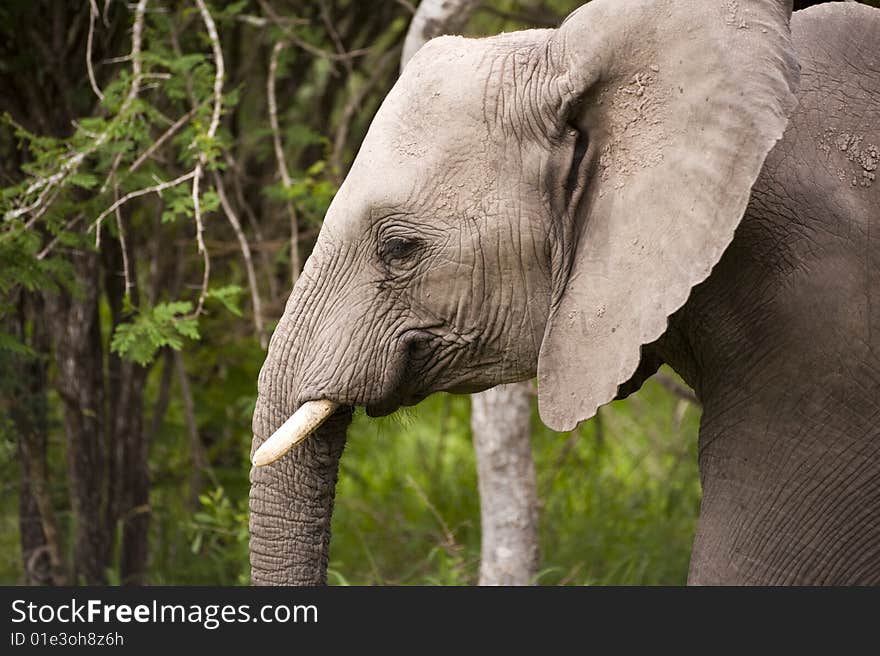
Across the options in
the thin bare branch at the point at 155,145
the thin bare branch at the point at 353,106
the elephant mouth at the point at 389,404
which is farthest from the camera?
the thin bare branch at the point at 353,106

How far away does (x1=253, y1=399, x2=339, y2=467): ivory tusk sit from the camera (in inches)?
103

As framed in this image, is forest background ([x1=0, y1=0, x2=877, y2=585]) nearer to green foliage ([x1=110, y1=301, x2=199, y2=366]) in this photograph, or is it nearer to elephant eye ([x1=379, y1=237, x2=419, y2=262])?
green foliage ([x1=110, y1=301, x2=199, y2=366])

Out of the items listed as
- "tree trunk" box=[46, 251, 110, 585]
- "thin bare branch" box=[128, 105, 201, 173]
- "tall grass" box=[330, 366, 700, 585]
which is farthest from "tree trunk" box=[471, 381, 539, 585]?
"tree trunk" box=[46, 251, 110, 585]

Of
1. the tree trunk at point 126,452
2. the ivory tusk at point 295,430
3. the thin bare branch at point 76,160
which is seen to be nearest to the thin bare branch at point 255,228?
the tree trunk at point 126,452

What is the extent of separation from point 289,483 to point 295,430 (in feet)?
0.60

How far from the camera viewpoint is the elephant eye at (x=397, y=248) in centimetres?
259

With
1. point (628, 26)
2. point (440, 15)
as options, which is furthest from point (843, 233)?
point (440, 15)

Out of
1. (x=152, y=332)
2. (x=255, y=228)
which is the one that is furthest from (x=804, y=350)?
(x=255, y=228)

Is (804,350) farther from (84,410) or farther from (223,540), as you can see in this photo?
(223,540)

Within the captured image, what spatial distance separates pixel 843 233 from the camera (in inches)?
95.0

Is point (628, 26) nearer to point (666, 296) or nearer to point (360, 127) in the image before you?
point (666, 296)

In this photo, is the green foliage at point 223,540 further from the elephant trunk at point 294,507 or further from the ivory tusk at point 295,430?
the ivory tusk at point 295,430

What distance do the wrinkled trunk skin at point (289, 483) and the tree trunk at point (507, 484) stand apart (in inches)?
62.0

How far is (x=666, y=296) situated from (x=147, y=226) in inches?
128
